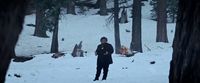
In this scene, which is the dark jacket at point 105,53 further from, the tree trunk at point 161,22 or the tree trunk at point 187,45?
the tree trunk at point 161,22

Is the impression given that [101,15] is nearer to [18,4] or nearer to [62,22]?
[62,22]

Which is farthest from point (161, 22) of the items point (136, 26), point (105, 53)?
point (105, 53)

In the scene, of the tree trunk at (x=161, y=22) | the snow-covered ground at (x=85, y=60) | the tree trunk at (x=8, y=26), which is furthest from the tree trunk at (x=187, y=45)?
the tree trunk at (x=161, y=22)

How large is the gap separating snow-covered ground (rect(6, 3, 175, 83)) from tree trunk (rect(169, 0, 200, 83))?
9170 mm

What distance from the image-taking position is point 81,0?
5753cm

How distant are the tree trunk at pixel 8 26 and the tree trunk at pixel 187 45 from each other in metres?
3.27

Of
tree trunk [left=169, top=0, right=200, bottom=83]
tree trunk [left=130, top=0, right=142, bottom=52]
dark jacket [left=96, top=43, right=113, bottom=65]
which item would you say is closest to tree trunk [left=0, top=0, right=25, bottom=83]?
tree trunk [left=169, top=0, right=200, bottom=83]

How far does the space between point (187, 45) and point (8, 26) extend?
12.3 feet

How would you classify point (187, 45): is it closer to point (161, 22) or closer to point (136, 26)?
point (136, 26)

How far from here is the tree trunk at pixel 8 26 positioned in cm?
413

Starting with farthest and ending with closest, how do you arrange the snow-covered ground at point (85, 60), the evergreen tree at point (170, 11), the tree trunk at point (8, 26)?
the evergreen tree at point (170, 11) < the snow-covered ground at point (85, 60) < the tree trunk at point (8, 26)

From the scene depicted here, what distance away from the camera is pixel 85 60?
1056 inches

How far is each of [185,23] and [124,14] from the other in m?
39.9

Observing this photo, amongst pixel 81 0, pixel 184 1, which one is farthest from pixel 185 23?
pixel 81 0
